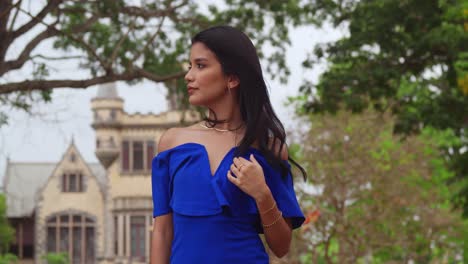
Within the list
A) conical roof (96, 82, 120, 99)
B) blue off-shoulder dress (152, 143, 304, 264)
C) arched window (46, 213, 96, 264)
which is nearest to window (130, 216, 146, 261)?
arched window (46, 213, 96, 264)

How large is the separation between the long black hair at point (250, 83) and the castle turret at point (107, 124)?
56226 mm

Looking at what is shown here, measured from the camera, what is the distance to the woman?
385 centimetres

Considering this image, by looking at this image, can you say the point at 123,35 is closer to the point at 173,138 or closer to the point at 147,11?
the point at 147,11

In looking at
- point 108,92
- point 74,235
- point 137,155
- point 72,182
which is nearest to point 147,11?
point 72,182

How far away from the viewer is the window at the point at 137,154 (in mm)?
60500

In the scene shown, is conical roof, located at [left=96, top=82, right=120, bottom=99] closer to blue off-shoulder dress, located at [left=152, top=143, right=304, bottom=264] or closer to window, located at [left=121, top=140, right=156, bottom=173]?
window, located at [left=121, top=140, right=156, bottom=173]

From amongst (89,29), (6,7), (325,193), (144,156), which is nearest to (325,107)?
(89,29)

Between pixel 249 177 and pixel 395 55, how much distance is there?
45.0 feet

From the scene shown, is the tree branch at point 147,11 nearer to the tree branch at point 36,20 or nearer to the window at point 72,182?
the tree branch at point 36,20

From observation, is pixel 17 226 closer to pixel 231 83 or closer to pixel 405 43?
pixel 405 43

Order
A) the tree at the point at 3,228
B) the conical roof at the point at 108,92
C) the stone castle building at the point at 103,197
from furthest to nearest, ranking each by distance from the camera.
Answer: the conical roof at the point at 108,92 → the stone castle building at the point at 103,197 → the tree at the point at 3,228

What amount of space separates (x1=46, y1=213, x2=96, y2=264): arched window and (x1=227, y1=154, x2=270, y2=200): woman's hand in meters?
56.7

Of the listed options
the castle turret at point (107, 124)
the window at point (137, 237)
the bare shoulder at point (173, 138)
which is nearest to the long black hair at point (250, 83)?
the bare shoulder at point (173, 138)

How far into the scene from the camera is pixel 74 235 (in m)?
60.1
